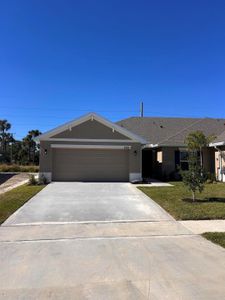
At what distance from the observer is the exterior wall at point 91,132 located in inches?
810

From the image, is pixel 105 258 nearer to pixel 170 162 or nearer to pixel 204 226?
pixel 204 226

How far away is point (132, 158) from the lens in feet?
68.5

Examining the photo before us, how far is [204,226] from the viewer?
863 centimetres

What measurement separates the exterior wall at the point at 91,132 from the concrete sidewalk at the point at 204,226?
12255mm

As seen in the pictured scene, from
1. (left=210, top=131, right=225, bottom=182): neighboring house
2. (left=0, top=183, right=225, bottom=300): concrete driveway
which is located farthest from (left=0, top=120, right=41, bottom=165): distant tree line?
(left=0, top=183, right=225, bottom=300): concrete driveway

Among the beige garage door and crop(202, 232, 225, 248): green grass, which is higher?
the beige garage door

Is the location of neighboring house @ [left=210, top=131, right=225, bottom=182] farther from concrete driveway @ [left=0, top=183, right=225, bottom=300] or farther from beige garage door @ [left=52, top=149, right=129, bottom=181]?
concrete driveway @ [left=0, top=183, right=225, bottom=300]

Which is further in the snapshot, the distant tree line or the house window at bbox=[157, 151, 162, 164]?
the distant tree line

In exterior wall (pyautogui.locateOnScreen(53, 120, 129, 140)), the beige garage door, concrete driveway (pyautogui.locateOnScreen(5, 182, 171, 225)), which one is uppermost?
exterior wall (pyautogui.locateOnScreen(53, 120, 129, 140))

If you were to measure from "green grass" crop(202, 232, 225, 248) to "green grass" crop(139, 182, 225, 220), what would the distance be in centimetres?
179

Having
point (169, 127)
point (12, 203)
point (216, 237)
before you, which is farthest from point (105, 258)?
point (169, 127)

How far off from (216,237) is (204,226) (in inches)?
47.5

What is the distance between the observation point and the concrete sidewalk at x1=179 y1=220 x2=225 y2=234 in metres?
8.17

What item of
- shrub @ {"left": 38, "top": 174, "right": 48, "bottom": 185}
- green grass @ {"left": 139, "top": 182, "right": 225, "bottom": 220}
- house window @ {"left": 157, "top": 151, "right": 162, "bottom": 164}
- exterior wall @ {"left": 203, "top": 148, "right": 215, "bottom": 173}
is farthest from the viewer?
house window @ {"left": 157, "top": 151, "right": 162, "bottom": 164}
